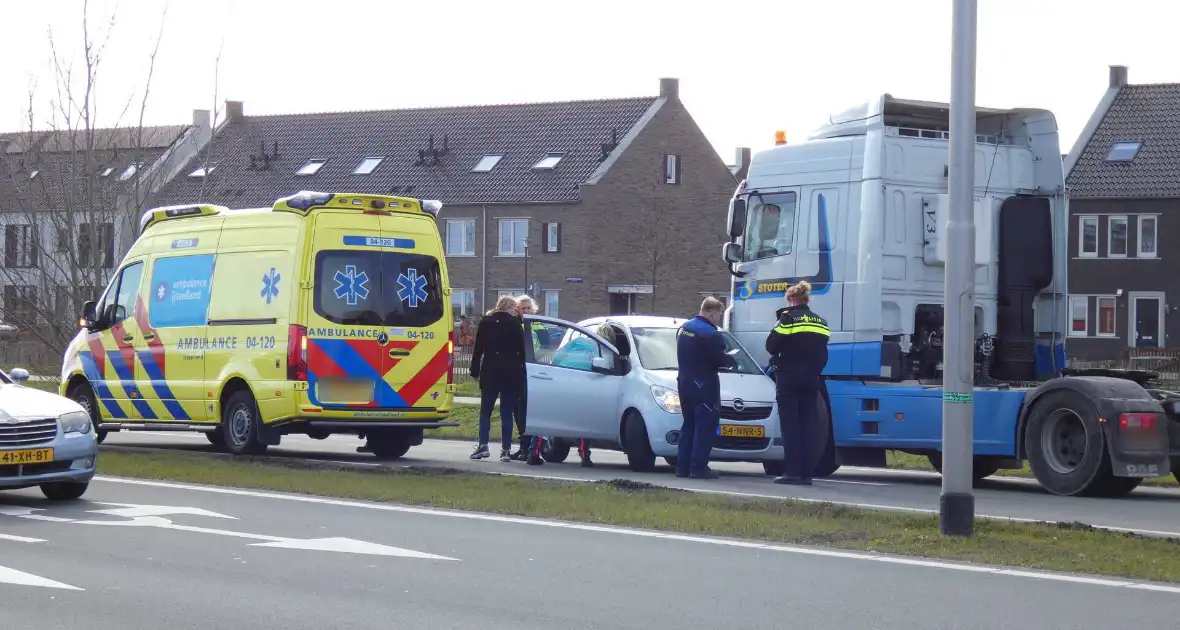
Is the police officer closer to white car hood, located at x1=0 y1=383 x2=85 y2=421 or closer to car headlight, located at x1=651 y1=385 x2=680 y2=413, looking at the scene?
car headlight, located at x1=651 y1=385 x2=680 y2=413

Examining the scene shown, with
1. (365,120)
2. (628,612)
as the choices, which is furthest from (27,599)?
(365,120)

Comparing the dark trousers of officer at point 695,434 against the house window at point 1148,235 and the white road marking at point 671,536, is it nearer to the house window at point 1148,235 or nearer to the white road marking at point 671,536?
the white road marking at point 671,536

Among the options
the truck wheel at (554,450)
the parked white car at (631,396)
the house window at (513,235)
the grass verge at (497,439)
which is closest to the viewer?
the parked white car at (631,396)

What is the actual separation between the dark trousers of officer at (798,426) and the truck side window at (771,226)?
237 cm

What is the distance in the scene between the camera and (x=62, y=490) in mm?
13734

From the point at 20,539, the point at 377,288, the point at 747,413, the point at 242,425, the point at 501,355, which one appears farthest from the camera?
the point at 501,355

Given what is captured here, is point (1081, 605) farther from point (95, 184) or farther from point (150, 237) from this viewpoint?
point (95, 184)

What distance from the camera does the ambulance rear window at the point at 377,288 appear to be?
1764 cm

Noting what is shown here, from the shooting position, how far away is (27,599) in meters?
8.77

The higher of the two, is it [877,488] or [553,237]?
[553,237]

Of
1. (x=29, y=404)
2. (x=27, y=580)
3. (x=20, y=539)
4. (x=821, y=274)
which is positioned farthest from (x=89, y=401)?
(x=27, y=580)

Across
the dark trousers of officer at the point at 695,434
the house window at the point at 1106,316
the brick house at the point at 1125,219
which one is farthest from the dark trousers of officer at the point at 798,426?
the house window at the point at 1106,316

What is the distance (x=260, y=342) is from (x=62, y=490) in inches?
169

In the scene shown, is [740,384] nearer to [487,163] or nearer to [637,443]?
[637,443]
